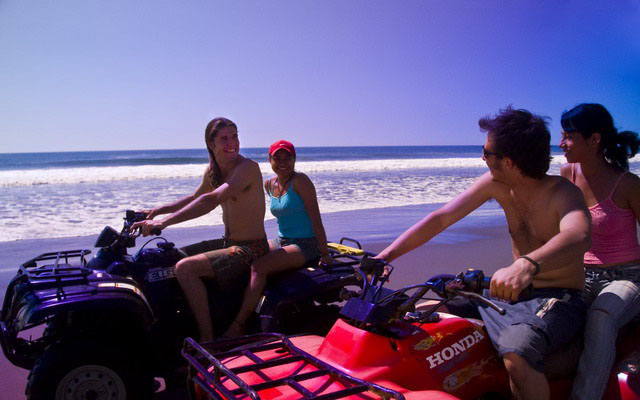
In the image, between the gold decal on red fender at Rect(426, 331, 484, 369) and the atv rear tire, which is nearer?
the gold decal on red fender at Rect(426, 331, 484, 369)

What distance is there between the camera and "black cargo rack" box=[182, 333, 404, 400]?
204 cm

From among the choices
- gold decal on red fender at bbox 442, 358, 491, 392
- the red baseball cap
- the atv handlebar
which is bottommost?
gold decal on red fender at bbox 442, 358, 491, 392

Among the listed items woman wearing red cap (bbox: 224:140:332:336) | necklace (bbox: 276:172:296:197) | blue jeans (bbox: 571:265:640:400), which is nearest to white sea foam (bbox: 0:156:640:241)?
necklace (bbox: 276:172:296:197)

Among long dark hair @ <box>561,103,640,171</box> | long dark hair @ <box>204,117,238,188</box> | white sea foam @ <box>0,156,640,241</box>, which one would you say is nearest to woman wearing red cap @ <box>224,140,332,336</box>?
long dark hair @ <box>204,117,238,188</box>

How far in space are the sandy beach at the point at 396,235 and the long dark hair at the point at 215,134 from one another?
10.1ft

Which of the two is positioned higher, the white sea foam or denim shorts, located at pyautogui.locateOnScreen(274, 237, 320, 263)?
denim shorts, located at pyautogui.locateOnScreen(274, 237, 320, 263)

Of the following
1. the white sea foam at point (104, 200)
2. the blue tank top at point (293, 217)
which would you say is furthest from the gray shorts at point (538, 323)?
the white sea foam at point (104, 200)

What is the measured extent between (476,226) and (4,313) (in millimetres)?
9097

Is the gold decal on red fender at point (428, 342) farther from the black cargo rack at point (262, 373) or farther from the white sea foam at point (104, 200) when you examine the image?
the white sea foam at point (104, 200)

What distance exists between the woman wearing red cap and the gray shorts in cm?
191

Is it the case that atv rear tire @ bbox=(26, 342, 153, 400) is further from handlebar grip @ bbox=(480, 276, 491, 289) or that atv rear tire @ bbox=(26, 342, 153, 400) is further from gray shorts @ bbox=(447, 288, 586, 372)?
handlebar grip @ bbox=(480, 276, 491, 289)

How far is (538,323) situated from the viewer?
2.67 metres

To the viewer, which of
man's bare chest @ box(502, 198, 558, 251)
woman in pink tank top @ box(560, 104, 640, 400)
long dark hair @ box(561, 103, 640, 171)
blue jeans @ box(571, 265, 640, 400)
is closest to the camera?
blue jeans @ box(571, 265, 640, 400)

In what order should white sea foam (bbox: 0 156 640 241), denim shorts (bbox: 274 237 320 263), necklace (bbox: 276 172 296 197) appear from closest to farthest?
denim shorts (bbox: 274 237 320 263) < necklace (bbox: 276 172 296 197) < white sea foam (bbox: 0 156 640 241)
